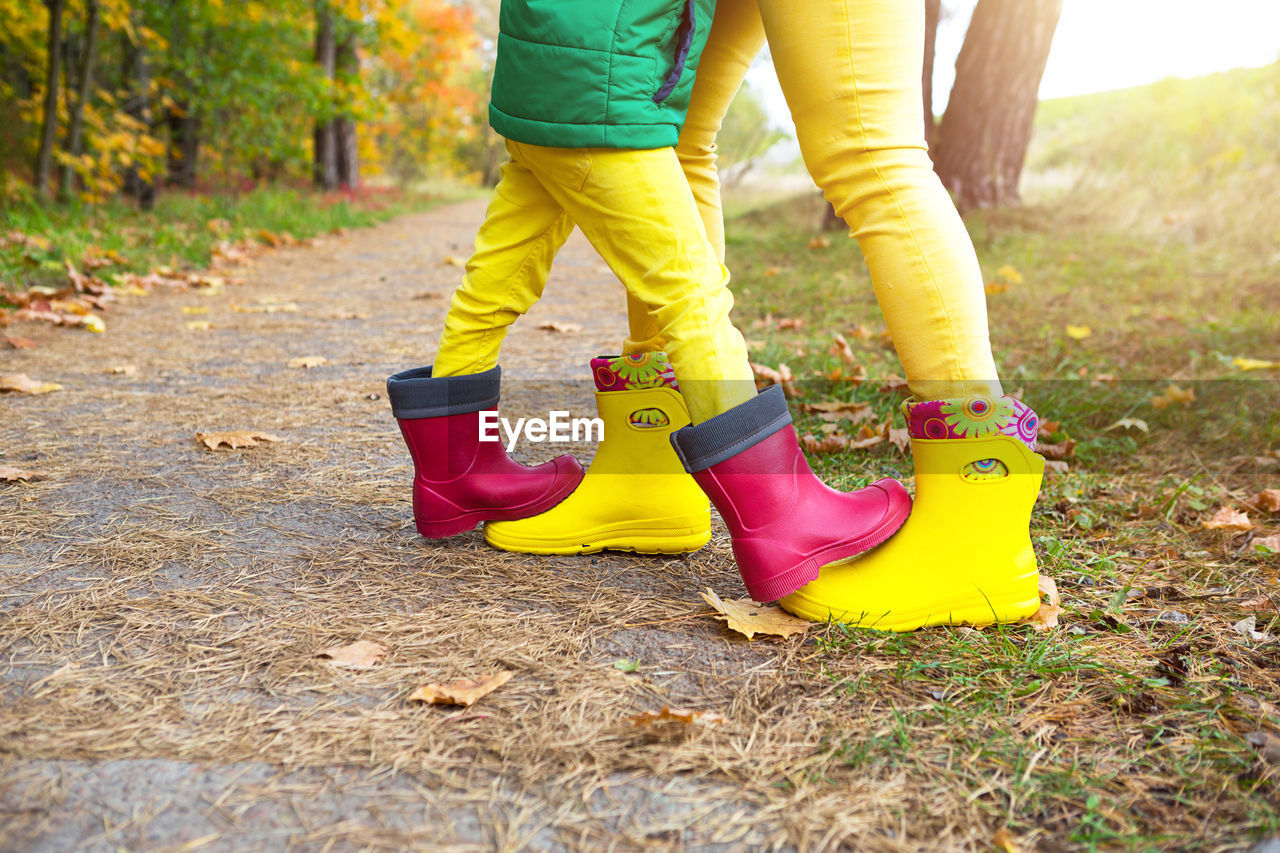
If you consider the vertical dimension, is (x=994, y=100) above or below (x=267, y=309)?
above

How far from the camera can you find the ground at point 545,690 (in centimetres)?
95

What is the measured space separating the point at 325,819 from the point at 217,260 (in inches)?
235

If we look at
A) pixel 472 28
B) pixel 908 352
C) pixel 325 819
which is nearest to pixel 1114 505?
pixel 908 352

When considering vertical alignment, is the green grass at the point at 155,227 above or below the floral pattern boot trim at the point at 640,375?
below

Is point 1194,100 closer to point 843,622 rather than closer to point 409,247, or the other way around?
point 409,247

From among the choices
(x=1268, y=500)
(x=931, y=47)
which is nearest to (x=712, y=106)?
(x=1268, y=500)

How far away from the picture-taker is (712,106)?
1595mm

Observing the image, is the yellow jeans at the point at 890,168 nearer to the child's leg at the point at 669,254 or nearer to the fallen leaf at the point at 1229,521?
the child's leg at the point at 669,254

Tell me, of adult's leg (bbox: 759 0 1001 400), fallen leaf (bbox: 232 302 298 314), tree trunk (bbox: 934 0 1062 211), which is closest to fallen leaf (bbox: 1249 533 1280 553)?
adult's leg (bbox: 759 0 1001 400)

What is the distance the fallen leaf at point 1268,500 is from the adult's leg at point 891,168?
3.46 ft

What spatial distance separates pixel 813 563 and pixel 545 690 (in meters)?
0.47

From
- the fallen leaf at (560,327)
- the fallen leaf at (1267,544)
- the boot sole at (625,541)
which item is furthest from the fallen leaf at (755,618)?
the fallen leaf at (560,327)

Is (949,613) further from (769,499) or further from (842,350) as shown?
(842,350)

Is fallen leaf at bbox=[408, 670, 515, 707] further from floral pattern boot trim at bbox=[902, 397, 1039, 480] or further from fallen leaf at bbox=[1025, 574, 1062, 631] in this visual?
fallen leaf at bbox=[1025, 574, 1062, 631]
